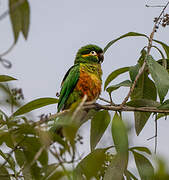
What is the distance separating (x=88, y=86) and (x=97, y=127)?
2.42 ft

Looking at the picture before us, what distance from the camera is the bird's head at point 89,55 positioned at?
2991 millimetres

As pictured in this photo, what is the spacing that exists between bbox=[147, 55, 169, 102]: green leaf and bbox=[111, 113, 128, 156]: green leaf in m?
0.23

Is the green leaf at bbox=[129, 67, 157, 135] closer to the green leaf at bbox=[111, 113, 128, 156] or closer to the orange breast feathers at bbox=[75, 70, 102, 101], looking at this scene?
the green leaf at bbox=[111, 113, 128, 156]

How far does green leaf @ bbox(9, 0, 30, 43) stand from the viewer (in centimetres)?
125

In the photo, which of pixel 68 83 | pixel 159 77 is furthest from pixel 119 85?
pixel 68 83

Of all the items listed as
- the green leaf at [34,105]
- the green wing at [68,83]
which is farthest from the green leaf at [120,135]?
the green wing at [68,83]

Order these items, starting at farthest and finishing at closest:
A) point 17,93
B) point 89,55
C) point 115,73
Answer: point 89,55 < point 115,73 < point 17,93

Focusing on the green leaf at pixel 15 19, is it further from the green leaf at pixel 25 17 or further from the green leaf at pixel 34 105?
the green leaf at pixel 34 105

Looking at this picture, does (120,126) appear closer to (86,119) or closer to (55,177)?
(86,119)

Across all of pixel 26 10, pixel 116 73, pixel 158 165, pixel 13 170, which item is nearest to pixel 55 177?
pixel 158 165

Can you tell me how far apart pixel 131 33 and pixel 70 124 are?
1.16 metres

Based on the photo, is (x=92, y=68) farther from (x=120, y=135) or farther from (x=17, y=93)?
(x=17, y=93)

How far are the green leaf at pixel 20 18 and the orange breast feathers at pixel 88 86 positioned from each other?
4.56ft

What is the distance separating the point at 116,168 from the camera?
1782 mm
